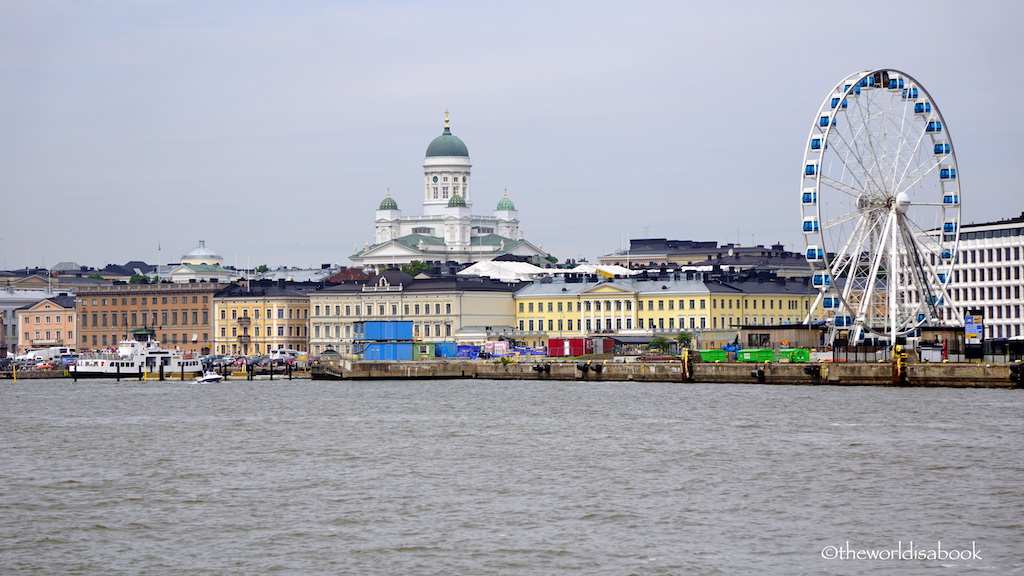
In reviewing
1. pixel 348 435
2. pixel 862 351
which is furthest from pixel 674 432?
pixel 862 351

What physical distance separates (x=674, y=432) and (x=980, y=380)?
2442 cm

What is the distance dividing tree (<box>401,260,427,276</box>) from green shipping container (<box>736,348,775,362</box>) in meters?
89.4

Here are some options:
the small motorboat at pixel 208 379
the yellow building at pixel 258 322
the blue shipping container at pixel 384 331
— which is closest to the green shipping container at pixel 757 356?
the blue shipping container at pixel 384 331

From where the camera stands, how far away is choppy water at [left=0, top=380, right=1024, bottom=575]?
88.8 feet

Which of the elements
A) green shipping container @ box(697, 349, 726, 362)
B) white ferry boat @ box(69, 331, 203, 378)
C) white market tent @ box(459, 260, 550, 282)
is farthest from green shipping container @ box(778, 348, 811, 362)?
white market tent @ box(459, 260, 550, 282)

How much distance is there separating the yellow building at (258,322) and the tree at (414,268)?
22.9 m

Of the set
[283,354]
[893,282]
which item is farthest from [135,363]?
[893,282]

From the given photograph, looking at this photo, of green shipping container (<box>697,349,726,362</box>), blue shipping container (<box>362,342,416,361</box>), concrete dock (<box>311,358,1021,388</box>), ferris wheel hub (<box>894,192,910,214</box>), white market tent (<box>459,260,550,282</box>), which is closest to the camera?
concrete dock (<box>311,358,1021,388</box>)

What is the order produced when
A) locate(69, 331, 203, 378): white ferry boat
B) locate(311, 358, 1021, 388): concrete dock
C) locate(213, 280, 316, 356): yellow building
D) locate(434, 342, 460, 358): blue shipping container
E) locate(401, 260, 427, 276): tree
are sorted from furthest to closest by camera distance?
locate(401, 260, 427, 276): tree, locate(213, 280, 316, 356): yellow building, locate(434, 342, 460, 358): blue shipping container, locate(69, 331, 203, 378): white ferry boat, locate(311, 358, 1021, 388): concrete dock

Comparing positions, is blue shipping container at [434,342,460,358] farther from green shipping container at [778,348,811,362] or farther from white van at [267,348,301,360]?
green shipping container at [778,348,811,362]

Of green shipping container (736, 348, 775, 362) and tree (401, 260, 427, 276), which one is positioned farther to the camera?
tree (401, 260, 427, 276)

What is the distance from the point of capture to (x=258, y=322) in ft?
502

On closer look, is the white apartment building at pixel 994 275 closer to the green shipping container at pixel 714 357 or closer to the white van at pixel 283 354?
the green shipping container at pixel 714 357

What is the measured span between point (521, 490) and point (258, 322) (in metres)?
120
